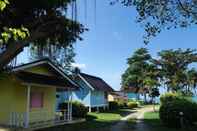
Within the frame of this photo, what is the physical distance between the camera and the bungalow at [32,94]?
69.9 feet

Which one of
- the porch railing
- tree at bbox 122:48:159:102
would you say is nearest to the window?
the porch railing

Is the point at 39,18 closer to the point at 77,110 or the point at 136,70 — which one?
the point at 77,110

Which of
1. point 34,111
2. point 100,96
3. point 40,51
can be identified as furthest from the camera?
point 100,96

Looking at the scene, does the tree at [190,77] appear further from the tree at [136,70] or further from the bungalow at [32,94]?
the bungalow at [32,94]

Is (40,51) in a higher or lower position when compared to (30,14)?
lower

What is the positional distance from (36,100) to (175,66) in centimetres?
3445

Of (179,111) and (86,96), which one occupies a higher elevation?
(86,96)

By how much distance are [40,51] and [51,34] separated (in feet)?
7.77

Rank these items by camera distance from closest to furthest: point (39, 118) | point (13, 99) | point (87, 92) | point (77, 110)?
point (13, 99)
point (39, 118)
point (77, 110)
point (87, 92)

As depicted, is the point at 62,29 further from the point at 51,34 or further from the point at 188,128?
the point at 188,128

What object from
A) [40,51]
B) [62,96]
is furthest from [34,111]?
[62,96]

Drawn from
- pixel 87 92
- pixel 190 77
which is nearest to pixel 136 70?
pixel 190 77

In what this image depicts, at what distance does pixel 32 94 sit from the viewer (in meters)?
23.9

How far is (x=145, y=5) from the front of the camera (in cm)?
1185
